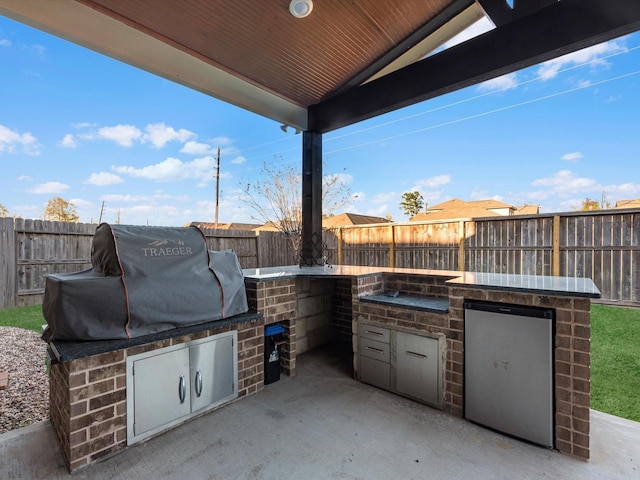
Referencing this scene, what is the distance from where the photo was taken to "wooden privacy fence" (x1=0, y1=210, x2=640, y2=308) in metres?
4.50

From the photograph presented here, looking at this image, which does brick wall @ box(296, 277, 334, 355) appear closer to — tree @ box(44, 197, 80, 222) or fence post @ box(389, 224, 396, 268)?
fence post @ box(389, 224, 396, 268)

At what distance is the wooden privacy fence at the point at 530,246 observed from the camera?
4465 mm

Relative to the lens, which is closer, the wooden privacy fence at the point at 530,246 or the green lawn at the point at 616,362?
the green lawn at the point at 616,362

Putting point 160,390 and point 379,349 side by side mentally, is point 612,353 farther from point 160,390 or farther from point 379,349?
point 160,390

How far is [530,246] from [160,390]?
5.78m

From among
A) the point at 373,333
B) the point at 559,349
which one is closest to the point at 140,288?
the point at 373,333

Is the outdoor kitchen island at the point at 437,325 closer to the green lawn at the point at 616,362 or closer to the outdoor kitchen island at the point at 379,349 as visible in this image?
the outdoor kitchen island at the point at 379,349

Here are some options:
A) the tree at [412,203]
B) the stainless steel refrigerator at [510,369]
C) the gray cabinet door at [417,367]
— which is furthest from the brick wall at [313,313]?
the tree at [412,203]

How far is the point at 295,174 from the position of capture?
6.77 meters

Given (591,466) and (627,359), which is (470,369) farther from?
(627,359)

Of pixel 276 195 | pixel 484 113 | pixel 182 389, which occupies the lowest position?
pixel 182 389

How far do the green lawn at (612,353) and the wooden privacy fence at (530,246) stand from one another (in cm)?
65

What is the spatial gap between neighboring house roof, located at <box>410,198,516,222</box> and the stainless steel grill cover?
476 inches

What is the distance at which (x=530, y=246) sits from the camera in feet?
17.1
